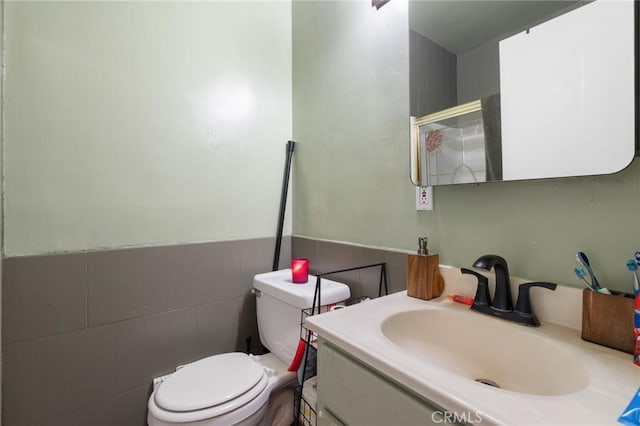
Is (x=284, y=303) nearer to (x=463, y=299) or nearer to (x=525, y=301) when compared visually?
(x=463, y=299)

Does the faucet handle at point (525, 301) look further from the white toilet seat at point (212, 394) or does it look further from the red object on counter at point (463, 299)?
the white toilet seat at point (212, 394)

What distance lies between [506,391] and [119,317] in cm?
132

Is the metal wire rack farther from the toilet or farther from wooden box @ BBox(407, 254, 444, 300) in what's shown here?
wooden box @ BBox(407, 254, 444, 300)

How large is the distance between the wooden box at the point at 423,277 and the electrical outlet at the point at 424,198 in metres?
0.18

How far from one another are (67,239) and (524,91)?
1582 mm

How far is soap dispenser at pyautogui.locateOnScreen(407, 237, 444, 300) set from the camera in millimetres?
885

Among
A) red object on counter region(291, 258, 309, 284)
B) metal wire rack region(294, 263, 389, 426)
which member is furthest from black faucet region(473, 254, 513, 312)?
red object on counter region(291, 258, 309, 284)

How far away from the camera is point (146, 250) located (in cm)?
122

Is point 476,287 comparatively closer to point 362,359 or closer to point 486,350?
point 486,350

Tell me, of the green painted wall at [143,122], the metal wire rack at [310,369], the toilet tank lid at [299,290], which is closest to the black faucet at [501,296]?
the metal wire rack at [310,369]

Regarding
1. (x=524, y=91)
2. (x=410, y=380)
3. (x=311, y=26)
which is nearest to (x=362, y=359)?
(x=410, y=380)

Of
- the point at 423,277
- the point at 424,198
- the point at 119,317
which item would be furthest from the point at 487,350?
the point at 119,317

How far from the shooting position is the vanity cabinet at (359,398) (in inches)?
19.2

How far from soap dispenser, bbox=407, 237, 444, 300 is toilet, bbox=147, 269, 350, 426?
352 millimetres
